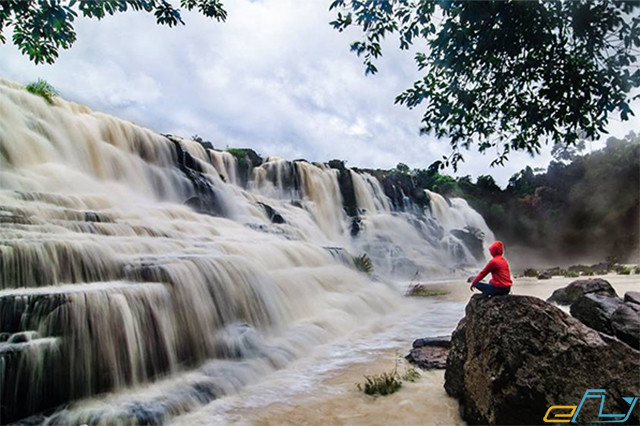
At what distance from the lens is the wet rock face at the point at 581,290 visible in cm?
819

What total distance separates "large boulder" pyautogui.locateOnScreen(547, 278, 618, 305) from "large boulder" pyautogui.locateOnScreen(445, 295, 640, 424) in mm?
5419

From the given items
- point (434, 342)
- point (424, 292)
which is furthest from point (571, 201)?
point (434, 342)

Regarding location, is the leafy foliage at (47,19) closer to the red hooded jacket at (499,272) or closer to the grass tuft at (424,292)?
the red hooded jacket at (499,272)

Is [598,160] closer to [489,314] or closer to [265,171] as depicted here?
[265,171]

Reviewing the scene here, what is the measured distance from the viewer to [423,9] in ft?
12.7

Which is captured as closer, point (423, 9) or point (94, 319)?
point (423, 9)

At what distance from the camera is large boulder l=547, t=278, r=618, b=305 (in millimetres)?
8188

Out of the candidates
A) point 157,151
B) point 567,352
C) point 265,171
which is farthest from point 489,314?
point 265,171

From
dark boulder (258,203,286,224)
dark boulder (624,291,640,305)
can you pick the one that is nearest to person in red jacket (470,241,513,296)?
dark boulder (624,291,640,305)

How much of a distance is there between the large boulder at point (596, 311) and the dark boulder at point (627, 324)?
0.15 m

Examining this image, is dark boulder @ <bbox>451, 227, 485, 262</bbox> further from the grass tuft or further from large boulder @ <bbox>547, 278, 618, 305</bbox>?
large boulder @ <bbox>547, 278, 618, 305</bbox>

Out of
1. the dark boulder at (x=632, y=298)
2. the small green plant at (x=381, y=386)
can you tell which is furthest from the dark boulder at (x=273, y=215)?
the dark boulder at (x=632, y=298)

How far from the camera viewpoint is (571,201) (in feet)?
126

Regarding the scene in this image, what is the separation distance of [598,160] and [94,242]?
43.7 meters
